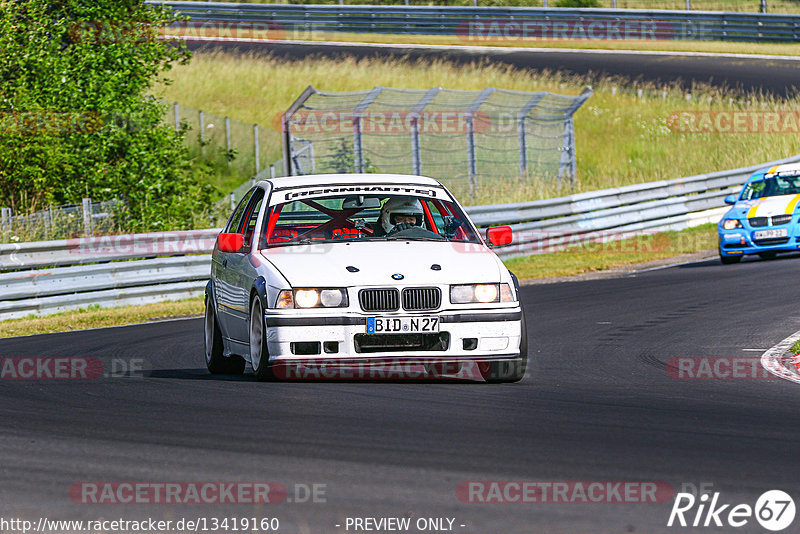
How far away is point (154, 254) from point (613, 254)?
29.1 ft

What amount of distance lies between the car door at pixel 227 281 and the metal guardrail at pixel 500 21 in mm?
34939

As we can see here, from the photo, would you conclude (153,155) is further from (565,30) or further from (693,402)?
(565,30)

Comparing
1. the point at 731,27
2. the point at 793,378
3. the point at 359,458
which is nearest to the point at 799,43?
the point at 731,27

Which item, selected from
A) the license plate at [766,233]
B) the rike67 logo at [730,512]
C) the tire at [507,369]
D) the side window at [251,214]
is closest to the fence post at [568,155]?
the license plate at [766,233]

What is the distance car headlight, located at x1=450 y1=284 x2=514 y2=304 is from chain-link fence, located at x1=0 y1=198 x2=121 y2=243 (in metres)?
12.1

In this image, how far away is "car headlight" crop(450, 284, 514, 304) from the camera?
29.0ft

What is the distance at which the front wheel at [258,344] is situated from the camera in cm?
891

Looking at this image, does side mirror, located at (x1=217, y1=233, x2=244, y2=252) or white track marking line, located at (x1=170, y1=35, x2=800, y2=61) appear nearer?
side mirror, located at (x1=217, y1=233, x2=244, y2=252)

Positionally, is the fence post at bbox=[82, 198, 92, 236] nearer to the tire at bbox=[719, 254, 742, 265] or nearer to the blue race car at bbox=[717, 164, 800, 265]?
the blue race car at bbox=[717, 164, 800, 265]

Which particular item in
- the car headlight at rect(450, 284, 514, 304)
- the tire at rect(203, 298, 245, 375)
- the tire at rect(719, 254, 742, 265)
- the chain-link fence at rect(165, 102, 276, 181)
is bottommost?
the tire at rect(719, 254, 742, 265)

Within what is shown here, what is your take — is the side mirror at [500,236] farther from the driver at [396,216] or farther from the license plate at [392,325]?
the license plate at [392,325]

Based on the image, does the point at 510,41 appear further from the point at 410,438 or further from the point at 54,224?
the point at 410,438

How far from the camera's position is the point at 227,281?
404 inches

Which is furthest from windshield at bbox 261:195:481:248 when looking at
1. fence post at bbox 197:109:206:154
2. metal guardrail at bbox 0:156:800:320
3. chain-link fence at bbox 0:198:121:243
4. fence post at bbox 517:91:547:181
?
fence post at bbox 197:109:206:154
